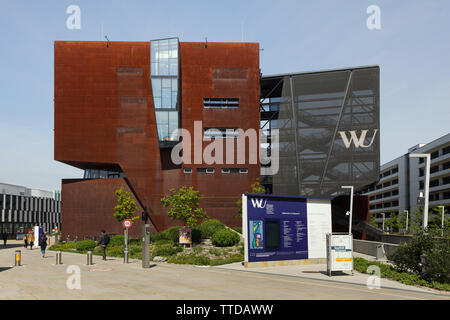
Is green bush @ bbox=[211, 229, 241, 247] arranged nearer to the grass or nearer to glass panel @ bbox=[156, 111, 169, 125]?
the grass

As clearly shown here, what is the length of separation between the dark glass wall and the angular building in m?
0.12

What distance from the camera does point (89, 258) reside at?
26.1m


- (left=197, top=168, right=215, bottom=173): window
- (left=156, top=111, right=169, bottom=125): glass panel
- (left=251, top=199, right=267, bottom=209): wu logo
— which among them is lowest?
(left=251, top=199, right=267, bottom=209): wu logo

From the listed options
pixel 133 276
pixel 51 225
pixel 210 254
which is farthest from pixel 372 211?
pixel 133 276

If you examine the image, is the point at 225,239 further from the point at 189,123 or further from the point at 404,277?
the point at 189,123

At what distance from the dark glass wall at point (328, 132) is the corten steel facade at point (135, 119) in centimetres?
482

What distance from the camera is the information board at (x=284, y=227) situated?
24281 millimetres

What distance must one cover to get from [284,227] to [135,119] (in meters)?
31.5

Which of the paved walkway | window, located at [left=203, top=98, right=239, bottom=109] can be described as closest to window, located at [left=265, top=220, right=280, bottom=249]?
the paved walkway

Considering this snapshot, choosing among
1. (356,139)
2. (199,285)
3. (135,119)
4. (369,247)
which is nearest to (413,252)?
(199,285)

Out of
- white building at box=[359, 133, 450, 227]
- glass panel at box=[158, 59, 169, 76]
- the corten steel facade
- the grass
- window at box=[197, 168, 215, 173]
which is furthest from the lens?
white building at box=[359, 133, 450, 227]

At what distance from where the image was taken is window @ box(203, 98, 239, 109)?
5294cm

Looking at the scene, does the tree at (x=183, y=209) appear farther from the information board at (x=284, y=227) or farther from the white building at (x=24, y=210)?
the white building at (x=24, y=210)
